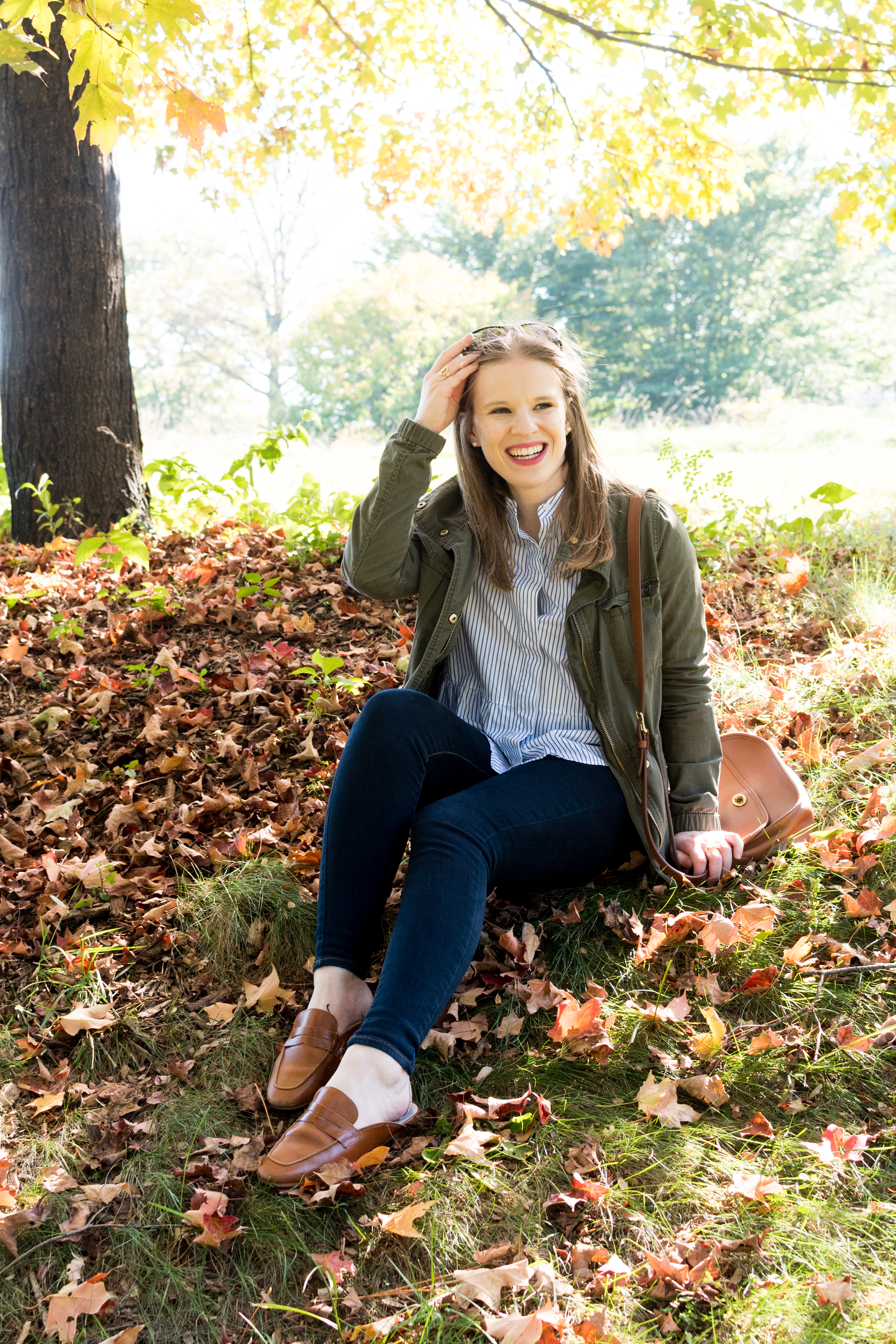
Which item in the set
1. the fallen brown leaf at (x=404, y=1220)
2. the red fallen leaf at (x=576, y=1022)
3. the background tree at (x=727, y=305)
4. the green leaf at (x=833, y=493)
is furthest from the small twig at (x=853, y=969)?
the background tree at (x=727, y=305)

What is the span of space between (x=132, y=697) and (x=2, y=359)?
8.51 feet

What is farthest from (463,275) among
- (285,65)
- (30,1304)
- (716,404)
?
(30,1304)

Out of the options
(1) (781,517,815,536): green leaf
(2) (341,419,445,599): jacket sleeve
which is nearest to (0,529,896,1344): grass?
(2) (341,419,445,599): jacket sleeve

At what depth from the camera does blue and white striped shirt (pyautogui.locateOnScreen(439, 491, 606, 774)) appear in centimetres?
246

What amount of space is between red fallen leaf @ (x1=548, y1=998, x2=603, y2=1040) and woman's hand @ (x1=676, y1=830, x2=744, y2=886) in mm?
503

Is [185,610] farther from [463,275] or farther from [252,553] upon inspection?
[463,275]

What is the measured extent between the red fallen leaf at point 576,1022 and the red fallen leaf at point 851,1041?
497 millimetres

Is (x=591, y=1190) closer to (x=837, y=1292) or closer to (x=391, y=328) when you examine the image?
(x=837, y=1292)

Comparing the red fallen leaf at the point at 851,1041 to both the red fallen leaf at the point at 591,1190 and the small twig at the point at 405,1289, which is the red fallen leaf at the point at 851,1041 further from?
the small twig at the point at 405,1289

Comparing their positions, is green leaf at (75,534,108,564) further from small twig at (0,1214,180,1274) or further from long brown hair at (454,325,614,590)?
small twig at (0,1214,180,1274)

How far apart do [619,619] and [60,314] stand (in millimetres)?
3932

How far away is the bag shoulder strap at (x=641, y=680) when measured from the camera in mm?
2352

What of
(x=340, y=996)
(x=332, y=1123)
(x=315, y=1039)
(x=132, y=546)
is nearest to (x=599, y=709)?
(x=340, y=996)

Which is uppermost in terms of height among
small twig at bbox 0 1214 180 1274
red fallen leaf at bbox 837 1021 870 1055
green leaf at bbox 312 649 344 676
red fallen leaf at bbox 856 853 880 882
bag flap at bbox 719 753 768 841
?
green leaf at bbox 312 649 344 676
